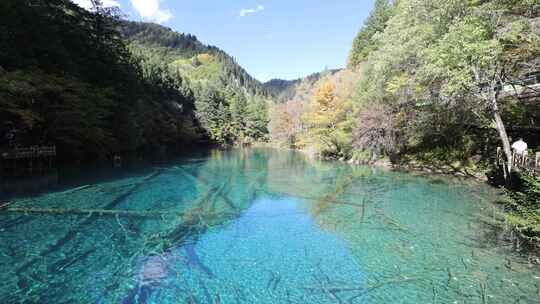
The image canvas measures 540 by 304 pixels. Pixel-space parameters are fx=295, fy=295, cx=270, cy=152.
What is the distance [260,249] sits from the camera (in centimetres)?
840

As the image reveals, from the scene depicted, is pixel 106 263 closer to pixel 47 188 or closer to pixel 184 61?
pixel 47 188

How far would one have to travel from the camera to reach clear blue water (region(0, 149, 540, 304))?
19.6ft

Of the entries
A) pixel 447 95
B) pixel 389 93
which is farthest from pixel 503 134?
pixel 389 93

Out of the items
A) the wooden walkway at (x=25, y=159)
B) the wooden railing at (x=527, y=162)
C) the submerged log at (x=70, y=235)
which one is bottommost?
the submerged log at (x=70, y=235)

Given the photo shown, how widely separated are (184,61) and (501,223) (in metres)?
165

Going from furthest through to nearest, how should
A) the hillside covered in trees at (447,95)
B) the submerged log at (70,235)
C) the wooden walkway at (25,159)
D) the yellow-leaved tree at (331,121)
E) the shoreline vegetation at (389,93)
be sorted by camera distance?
the yellow-leaved tree at (331,121), the wooden walkway at (25,159), the shoreline vegetation at (389,93), the hillside covered in trees at (447,95), the submerged log at (70,235)

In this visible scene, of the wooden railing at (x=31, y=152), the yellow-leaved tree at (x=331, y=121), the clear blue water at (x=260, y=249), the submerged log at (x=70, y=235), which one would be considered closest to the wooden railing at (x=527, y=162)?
the clear blue water at (x=260, y=249)

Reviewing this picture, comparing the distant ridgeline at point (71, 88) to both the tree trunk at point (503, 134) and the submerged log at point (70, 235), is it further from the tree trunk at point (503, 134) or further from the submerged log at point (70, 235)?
the tree trunk at point (503, 134)

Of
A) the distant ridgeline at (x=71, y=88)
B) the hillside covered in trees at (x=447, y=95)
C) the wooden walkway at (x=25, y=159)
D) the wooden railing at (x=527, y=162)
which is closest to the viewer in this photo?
the wooden railing at (x=527, y=162)

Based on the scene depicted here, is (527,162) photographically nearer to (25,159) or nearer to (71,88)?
(71,88)

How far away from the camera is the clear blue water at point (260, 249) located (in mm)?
5980

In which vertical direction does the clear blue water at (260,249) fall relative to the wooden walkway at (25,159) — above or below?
below

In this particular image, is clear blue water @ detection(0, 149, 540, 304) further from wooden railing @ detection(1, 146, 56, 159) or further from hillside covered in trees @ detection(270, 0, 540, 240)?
wooden railing @ detection(1, 146, 56, 159)

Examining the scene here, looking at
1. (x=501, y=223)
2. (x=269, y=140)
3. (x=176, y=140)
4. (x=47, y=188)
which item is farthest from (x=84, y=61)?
(x=269, y=140)
